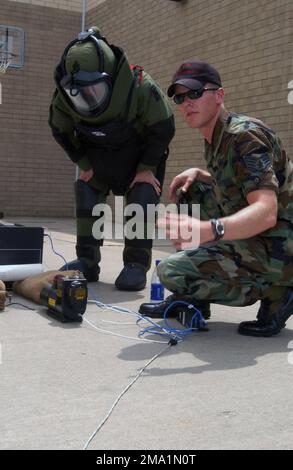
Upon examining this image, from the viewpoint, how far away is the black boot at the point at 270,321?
106 inches

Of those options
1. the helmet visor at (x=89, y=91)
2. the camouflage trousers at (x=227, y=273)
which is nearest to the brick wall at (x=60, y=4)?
the helmet visor at (x=89, y=91)

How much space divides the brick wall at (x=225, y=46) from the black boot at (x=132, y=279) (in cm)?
332

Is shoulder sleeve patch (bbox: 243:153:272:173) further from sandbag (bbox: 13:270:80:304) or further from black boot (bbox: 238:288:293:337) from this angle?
sandbag (bbox: 13:270:80:304)

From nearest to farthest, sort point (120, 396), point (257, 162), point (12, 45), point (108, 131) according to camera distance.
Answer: point (120, 396) → point (257, 162) → point (108, 131) → point (12, 45)

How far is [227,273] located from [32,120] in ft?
31.1

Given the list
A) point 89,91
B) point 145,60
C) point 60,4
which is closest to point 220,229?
point 89,91

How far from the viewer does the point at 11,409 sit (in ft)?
5.66

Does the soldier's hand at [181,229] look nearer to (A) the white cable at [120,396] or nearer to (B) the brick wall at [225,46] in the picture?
(A) the white cable at [120,396]

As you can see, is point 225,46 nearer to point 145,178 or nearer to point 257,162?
point 145,178

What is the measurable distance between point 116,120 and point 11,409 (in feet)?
7.10

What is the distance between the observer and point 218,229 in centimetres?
204

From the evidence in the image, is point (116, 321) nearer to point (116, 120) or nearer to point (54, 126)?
point (116, 120)

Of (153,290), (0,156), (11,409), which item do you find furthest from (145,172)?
(0,156)

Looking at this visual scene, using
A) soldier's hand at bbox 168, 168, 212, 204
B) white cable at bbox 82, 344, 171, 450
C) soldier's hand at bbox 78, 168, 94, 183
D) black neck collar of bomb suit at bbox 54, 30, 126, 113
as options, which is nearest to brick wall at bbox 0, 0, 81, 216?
soldier's hand at bbox 78, 168, 94, 183
